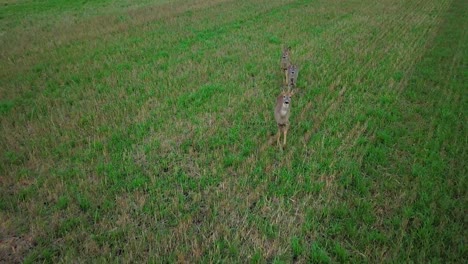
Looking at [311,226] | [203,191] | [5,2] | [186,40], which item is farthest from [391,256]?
[5,2]

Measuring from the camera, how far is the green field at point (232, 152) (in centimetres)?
498

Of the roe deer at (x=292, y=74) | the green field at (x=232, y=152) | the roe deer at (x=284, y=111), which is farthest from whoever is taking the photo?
the roe deer at (x=292, y=74)

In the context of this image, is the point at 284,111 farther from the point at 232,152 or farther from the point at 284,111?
the point at 232,152

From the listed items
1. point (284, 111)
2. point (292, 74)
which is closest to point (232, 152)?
point (284, 111)

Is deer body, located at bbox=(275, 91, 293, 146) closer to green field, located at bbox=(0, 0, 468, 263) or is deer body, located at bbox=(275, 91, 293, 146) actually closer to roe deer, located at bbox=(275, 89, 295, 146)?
roe deer, located at bbox=(275, 89, 295, 146)

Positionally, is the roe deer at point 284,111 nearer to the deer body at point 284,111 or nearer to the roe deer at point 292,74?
the deer body at point 284,111

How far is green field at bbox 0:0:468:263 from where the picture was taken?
498cm

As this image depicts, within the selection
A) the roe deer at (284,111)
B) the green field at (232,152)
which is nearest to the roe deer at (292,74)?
the green field at (232,152)

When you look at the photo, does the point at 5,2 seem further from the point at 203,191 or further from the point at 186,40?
the point at 203,191

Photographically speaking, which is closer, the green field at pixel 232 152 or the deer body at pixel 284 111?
the green field at pixel 232 152

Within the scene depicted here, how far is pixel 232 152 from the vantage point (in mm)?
7227

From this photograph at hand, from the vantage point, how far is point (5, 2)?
28.4 metres

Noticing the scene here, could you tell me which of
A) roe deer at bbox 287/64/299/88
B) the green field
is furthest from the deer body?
roe deer at bbox 287/64/299/88

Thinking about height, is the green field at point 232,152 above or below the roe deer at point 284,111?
below
